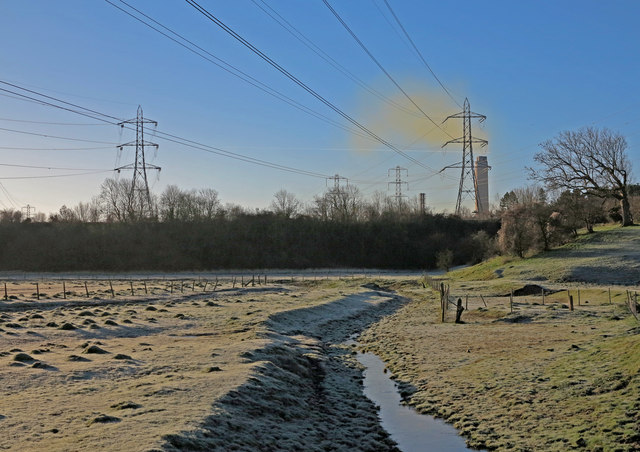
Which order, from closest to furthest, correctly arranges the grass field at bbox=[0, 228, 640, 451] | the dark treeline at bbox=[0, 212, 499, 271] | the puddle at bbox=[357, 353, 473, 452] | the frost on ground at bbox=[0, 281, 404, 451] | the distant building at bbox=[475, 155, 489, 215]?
the frost on ground at bbox=[0, 281, 404, 451]
the grass field at bbox=[0, 228, 640, 451]
the puddle at bbox=[357, 353, 473, 452]
the dark treeline at bbox=[0, 212, 499, 271]
the distant building at bbox=[475, 155, 489, 215]

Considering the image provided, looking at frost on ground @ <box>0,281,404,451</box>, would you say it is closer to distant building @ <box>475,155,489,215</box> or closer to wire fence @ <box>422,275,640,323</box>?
wire fence @ <box>422,275,640,323</box>

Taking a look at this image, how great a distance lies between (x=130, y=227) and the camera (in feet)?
452

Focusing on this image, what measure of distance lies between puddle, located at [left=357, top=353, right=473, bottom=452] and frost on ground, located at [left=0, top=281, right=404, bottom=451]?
0.43 m

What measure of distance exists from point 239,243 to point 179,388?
406 ft

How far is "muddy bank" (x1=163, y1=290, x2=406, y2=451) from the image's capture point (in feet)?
41.5

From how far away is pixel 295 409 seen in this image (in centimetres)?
1602

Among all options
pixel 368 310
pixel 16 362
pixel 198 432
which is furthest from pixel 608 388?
pixel 368 310

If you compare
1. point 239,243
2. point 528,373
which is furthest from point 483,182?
point 528,373

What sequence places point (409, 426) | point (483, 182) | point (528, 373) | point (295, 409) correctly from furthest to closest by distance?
1. point (483, 182)
2. point (528, 373)
3. point (295, 409)
4. point (409, 426)

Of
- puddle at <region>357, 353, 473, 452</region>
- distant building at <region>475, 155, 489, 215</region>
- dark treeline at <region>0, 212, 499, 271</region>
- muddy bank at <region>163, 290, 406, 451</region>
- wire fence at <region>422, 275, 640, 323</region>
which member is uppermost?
distant building at <region>475, 155, 489, 215</region>

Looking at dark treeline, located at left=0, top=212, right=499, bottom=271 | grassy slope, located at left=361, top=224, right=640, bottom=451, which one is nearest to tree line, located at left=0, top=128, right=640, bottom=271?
dark treeline, located at left=0, top=212, right=499, bottom=271

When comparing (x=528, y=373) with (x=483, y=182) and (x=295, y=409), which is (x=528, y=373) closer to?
(x=295, y=409)

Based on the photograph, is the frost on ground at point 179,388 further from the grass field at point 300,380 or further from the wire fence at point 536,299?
the wire fence at point 536,299

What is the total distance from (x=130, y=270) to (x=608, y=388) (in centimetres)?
11926
